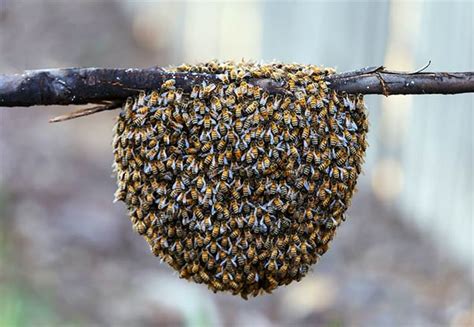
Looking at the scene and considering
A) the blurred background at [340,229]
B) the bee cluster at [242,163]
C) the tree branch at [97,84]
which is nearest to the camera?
the tree branch at [97,84]

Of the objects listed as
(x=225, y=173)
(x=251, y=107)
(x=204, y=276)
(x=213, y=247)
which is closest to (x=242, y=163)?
(x=225, y=173)

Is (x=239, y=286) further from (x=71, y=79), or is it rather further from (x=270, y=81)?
(x=71, y=79)

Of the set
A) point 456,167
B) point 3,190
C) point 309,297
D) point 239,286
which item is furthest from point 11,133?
point 239,286

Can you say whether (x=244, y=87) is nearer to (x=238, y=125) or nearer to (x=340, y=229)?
(x=238, y=125)

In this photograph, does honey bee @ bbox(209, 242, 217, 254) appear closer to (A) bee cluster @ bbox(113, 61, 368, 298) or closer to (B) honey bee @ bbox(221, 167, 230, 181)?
(A) bee cluster @ bbox(113, 61, 368, 298)

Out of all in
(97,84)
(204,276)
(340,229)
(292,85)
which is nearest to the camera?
(97,84)

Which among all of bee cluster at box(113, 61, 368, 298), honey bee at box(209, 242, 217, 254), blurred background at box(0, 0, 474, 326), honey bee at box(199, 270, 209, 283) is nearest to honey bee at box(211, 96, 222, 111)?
bee cluster at box(113, 61, 368, 298)

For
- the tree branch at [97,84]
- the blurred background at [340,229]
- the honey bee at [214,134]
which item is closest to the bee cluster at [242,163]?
the honey bee at [214,134]

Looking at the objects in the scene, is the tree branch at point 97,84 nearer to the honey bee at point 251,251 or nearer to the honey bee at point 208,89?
the honey bee at point 208,89
